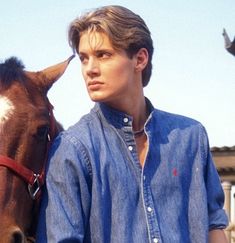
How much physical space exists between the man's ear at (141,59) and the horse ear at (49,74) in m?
0.60

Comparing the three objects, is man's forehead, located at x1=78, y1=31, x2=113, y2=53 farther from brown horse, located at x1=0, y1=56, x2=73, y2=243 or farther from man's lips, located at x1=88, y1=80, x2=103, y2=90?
brown horse, located at x1=0, y1=56, x2=73, y2=243

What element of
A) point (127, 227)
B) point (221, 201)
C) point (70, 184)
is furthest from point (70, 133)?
point (221, 201)

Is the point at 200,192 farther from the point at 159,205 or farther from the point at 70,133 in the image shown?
the point at 70,133

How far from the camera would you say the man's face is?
9.14ft

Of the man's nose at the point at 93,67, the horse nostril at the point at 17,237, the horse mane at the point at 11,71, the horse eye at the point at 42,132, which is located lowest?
the horse nostril at the point at 17,237

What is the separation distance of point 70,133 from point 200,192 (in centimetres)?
57

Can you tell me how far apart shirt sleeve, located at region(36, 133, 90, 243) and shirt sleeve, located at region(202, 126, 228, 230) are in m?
0.57

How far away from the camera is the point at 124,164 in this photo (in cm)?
276

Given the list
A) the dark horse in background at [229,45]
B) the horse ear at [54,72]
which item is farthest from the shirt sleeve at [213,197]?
the dark horse in background at [229,45]

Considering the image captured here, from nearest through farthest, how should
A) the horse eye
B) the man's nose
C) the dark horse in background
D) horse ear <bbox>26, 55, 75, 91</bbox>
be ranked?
the man's nose, the horse eye, horse ear <bbox>26, 55, 75, 91</bbox>, the dark horse in background

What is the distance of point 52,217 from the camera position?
2.64 metres

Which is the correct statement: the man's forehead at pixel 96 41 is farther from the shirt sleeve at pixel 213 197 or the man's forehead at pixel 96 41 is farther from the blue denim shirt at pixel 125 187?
the shirt sleeve at pixel 213 197

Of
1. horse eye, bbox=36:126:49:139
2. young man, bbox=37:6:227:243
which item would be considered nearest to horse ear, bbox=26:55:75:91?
horse eye, bbox=36:126:49:139

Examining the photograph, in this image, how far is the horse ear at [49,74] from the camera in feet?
11.4
